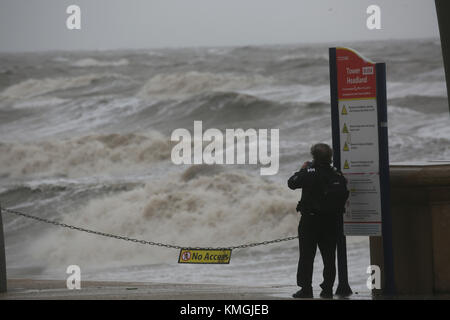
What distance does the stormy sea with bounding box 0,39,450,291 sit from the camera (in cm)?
2038

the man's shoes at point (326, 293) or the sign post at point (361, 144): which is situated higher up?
the sign post at point (361, 144)

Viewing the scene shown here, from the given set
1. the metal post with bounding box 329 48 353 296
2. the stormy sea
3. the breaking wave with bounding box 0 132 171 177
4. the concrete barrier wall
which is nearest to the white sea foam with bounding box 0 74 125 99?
the stormy sea

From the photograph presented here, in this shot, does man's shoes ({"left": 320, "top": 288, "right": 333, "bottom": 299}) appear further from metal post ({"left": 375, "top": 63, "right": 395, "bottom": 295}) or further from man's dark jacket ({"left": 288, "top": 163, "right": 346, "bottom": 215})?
man's dark jacket ({"left": 288, "top": 163, "right": 346, "bottom": 215})

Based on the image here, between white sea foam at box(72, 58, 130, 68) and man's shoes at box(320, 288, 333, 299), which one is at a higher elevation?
white sea foam at box(72, 58, 130, 68)

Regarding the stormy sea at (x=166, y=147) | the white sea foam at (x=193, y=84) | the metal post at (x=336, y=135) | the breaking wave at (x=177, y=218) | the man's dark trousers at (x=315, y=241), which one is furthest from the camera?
the white sea foam at (x=193, y=84)

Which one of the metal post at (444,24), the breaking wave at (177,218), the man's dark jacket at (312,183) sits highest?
the metal post at (444,24)

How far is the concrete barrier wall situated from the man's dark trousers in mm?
606

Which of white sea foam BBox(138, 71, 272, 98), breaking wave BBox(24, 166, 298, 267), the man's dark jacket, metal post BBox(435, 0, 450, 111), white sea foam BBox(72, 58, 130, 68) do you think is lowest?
breaking wave BBox(24, 166, 298, 267)

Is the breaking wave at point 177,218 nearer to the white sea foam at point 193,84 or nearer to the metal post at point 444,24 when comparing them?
the metal post at point 444,24

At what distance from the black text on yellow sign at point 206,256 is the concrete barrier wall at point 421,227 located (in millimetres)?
1639

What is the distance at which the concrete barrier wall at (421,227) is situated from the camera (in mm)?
6801

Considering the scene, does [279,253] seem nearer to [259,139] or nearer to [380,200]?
[380,200]

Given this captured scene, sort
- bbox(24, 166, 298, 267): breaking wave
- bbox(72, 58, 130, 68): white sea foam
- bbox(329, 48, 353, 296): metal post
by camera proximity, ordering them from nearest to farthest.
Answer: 1. bbox(329, 48, 353, 296): metal post
2. bbox(24, 166, 298, 267): breaking wave
3. bbox(72, 58, 130, 68): white sea foam

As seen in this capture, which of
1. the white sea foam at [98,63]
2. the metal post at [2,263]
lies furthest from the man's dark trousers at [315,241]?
the white sea foam at [98,63]
